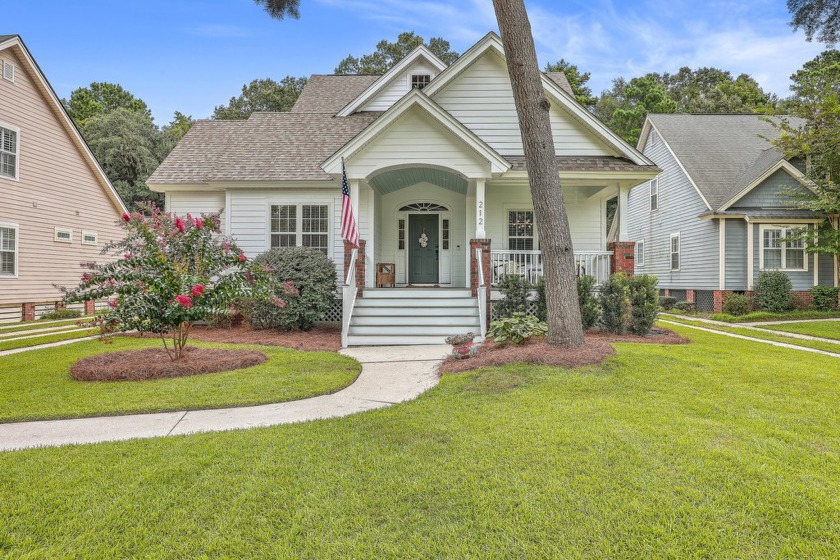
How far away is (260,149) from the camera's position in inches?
498

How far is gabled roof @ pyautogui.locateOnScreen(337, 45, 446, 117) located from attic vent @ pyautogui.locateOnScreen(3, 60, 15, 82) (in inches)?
371

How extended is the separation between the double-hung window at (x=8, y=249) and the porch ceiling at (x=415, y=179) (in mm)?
10957

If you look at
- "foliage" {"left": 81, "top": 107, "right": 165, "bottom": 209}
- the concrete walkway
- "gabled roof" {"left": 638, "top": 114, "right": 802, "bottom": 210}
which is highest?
"foliage" {"left": 81, "top": 107, "right": 165, "bottom": 209}

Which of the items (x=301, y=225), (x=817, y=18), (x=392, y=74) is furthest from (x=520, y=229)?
(x=817, y=18)

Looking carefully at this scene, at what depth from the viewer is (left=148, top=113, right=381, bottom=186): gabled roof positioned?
11.6 m

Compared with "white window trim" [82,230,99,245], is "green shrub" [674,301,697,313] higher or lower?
lower

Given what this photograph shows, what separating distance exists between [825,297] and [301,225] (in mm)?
16769

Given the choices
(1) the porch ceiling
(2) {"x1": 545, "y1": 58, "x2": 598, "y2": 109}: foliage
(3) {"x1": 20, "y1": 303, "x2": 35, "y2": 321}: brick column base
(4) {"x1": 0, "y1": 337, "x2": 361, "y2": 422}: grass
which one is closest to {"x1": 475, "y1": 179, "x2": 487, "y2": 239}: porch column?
(1) the porch ceiling

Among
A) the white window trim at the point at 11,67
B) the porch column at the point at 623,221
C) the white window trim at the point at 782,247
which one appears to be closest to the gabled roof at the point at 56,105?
the white window trim at the point at 11,67

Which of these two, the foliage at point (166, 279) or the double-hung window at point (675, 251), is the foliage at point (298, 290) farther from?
the double-hung window at point (675, 251)

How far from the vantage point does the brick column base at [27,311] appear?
13.5m

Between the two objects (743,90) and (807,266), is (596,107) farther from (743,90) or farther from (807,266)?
(807,266)

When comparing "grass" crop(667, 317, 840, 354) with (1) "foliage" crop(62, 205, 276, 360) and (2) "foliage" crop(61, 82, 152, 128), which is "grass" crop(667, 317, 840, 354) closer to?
(1) "foliage" crop(62, 205, 276, 360)

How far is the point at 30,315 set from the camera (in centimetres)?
1370
